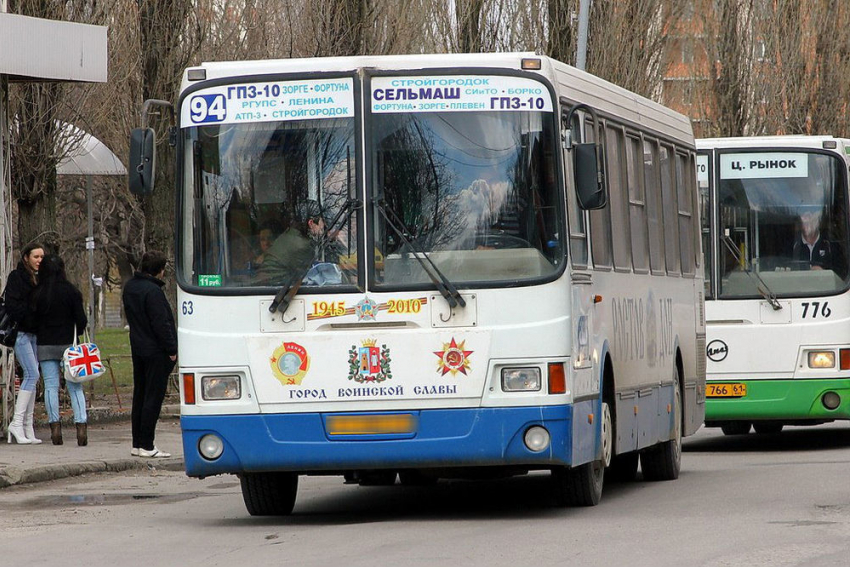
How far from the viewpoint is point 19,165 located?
2259 centimetres

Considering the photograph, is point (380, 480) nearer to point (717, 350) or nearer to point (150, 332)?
point (150, 332)

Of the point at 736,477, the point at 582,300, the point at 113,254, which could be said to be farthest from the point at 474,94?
the point at 113,254

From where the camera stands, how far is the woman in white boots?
1753 cm

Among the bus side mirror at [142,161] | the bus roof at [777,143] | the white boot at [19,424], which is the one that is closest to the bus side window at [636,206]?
the bus side mirror at [142,161]

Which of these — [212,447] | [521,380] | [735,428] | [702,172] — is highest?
[702,172]

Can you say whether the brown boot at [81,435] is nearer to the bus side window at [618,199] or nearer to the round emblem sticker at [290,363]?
the bus side window at [618,199]

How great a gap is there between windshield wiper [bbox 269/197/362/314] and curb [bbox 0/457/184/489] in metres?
4.81

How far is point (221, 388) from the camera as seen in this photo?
35.5 feet

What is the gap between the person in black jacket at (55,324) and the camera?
57.9 feet

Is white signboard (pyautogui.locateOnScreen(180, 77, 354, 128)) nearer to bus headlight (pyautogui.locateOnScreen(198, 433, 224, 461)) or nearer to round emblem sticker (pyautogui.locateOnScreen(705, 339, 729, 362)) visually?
bus headlight (pyautogui.locateOnScreen(198, 433, 224, 461))

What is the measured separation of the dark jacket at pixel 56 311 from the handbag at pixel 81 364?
32 cm

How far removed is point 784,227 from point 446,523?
7930 mm

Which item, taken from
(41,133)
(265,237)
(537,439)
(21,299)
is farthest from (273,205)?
→ (41,133)

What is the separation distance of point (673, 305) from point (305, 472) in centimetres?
491
